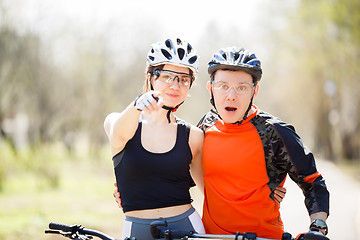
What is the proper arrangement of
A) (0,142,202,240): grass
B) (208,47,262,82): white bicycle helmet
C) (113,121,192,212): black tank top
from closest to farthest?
(113,121,192,212): black tank top, (208,47,262,82): white bicycle helmet, (0,142,202,240): grass

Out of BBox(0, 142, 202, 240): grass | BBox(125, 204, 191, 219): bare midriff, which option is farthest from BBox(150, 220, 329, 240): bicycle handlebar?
BBox(0, 142, 202, 240): grass

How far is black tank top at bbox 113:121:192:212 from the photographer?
3.68m

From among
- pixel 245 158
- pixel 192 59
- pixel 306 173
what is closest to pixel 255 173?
pixel 245 158

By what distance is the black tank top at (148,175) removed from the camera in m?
3.68

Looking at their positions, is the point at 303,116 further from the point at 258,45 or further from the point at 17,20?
the point at 17,20

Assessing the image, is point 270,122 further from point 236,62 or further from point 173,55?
point 173,55

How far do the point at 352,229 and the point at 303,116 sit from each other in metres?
30.3

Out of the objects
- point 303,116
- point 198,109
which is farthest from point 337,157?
point 198,109

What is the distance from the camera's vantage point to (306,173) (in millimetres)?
3689

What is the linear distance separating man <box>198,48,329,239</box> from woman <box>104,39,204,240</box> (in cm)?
20

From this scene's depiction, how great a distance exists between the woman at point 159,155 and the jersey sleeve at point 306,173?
2.57 ft

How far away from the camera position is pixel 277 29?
101 feet

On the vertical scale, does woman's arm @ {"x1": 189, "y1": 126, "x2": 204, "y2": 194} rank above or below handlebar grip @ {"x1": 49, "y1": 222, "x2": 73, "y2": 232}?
above

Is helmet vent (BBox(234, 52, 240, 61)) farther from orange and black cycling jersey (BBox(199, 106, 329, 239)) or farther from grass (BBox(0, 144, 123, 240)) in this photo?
grass (BBox(0, 144, 123, 240))
